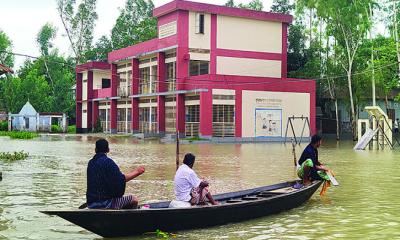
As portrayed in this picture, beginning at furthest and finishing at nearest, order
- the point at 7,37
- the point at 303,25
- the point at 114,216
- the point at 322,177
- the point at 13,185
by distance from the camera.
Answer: the point at 7,37 < the point at 303,25 < the point at 13,185 < the point at 322,177 < the point at 114,216

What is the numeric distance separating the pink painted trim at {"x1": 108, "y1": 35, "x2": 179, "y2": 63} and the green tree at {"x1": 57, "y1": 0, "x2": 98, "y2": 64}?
14.2 meters

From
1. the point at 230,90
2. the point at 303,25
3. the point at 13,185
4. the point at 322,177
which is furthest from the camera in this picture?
the point at 303,25

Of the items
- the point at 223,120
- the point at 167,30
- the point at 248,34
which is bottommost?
the point at 223,120

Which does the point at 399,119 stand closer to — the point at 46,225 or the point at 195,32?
the point at 195,32

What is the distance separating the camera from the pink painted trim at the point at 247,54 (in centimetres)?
4650

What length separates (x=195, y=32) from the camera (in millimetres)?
45656

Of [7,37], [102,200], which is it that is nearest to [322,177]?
[102,200]

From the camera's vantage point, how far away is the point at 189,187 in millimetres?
9414

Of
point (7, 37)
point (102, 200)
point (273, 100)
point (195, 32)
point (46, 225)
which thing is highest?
point (7, 37)

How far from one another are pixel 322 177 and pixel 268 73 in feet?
120

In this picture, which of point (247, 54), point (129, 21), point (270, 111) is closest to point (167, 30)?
point (247, 54)

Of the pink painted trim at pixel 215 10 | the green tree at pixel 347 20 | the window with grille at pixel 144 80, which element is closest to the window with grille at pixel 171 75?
the window with grille at pixel 144 80

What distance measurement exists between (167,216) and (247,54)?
3982cm

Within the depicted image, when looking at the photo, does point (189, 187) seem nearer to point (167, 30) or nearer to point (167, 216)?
point (167, 216)
